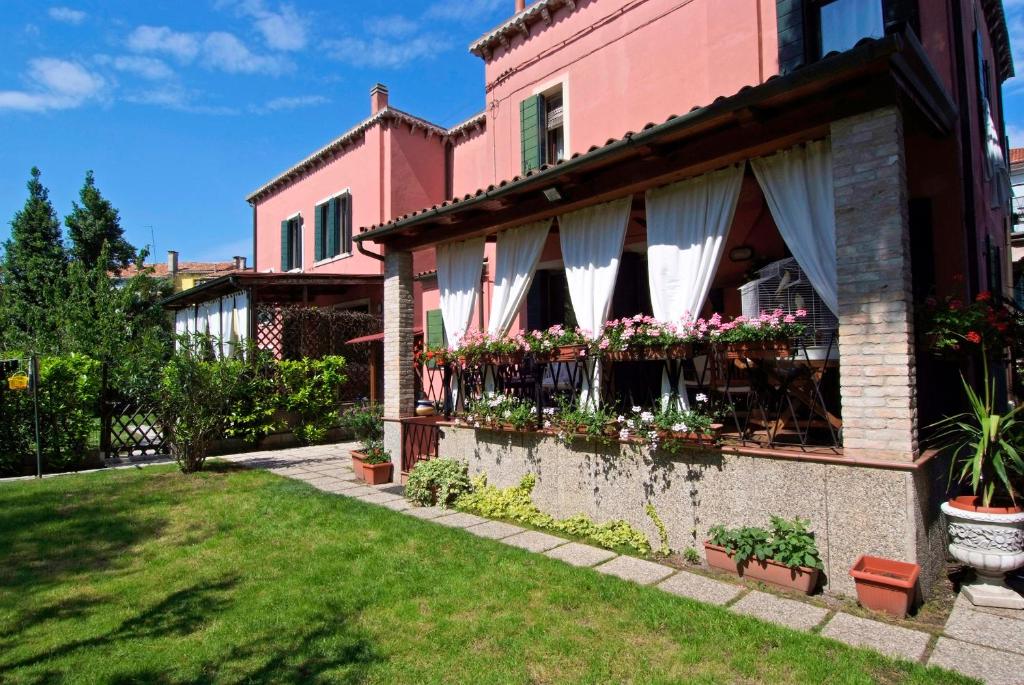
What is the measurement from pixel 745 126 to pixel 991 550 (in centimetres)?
326

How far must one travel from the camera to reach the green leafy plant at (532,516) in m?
5.00

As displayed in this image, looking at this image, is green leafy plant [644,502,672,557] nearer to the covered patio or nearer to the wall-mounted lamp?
the covered patio

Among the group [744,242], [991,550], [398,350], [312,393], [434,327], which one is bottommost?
[991,550]

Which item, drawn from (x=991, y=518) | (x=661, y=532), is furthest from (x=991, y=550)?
(x=661, y=532)

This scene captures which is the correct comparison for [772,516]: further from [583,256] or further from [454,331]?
[454,331]

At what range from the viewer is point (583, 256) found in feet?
19.5

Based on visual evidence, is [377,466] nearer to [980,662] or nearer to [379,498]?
[379,498]

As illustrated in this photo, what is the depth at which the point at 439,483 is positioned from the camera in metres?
6.66

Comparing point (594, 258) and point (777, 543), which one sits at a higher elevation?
point (594, 258)

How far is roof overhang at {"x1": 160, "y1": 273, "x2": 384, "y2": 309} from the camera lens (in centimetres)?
1221

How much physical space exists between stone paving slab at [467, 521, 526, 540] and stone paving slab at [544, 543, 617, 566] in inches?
24.7

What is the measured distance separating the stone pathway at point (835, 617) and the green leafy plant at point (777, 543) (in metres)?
0.24

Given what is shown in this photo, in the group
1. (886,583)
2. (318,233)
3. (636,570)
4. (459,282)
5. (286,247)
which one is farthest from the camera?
(286,247)

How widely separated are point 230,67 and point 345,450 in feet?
22.2
